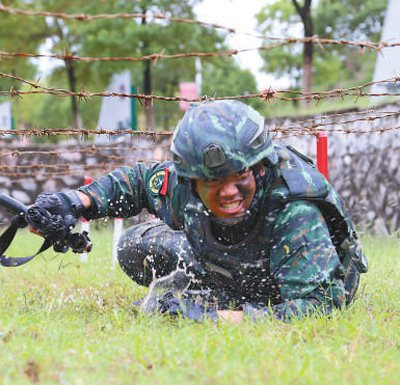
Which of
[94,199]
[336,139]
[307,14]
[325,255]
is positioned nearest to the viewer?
[325,255]

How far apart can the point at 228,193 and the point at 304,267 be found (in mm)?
465

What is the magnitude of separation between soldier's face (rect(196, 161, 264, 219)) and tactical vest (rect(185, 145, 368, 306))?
0.14m

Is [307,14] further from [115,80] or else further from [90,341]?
[90,341]

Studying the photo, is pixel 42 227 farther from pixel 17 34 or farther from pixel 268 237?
pixel 17 34

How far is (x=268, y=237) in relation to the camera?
262 centimetres

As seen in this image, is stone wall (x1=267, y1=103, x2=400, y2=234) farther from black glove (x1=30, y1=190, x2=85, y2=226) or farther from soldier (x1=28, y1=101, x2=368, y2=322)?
black glove (x1=30, y1=190, x2=85, y2=226)

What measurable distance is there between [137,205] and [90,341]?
0.98m

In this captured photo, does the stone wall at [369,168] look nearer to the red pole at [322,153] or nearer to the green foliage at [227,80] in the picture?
the red pole at [322,153]

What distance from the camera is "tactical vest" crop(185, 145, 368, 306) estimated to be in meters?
2.54

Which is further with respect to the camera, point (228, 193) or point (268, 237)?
point (268, 237)

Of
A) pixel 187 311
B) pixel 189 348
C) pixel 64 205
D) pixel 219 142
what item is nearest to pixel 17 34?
pixel 64 205

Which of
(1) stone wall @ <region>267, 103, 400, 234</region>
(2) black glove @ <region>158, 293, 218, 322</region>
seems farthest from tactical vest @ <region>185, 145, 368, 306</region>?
(1) stone wall @ <region>267, 103, 400, 234</region>

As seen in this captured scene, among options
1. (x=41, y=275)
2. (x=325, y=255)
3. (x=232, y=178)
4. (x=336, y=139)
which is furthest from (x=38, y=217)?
(x=336, y=139)

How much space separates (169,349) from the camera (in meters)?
1.97
